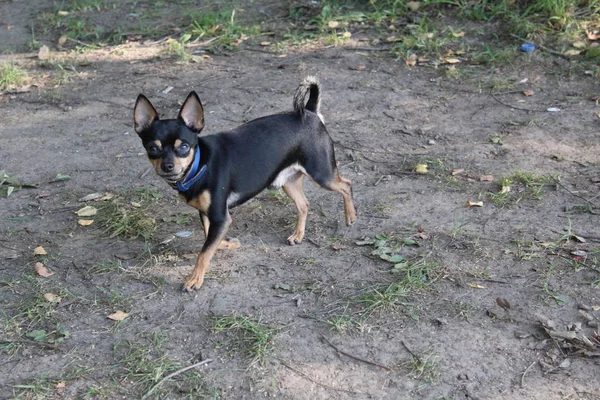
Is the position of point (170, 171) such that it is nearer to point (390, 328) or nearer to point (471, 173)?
point (390, 328)

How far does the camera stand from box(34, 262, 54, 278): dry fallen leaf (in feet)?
14.6

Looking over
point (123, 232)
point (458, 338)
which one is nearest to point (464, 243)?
point (458, 338)

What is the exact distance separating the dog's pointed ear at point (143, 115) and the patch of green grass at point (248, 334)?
45.5 inches

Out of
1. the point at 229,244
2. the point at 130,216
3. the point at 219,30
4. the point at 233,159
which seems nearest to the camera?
the point at 233,159

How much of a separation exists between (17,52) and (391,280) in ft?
18.2

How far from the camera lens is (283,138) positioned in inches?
179

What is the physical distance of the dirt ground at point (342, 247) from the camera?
363 centimetres

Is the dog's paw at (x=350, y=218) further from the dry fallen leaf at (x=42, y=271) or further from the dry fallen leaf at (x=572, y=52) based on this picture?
the dry fallen leaf at (x=572, y=52)

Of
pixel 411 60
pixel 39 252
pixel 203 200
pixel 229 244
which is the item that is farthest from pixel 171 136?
pixel 411 60

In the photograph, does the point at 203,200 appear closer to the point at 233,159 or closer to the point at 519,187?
the point at 233,159

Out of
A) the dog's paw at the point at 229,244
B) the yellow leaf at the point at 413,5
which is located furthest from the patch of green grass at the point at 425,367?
the yellow leaf at the point at 413,5

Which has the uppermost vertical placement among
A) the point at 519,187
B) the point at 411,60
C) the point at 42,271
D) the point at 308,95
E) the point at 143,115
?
the point at 143,115

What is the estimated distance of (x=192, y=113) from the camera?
4207 mm

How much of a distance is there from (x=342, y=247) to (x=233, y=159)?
3.01 ft
